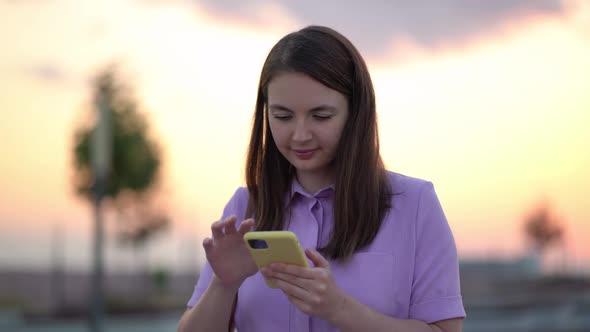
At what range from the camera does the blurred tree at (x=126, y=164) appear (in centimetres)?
2675

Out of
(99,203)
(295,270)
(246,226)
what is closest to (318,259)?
(295,270)

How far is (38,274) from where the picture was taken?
100ft

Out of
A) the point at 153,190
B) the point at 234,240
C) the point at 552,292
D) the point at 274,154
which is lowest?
the point at 552,292

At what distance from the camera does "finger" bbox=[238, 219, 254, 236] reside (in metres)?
2.47

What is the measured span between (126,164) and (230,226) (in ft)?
84.9

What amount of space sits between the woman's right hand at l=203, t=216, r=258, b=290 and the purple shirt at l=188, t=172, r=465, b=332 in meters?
0.11

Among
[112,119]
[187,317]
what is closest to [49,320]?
[112,119]

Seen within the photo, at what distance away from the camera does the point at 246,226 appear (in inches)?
98.0

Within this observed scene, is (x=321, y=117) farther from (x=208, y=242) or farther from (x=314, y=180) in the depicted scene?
(x=208, y=242)

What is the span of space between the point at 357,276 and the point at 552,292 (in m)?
37.4

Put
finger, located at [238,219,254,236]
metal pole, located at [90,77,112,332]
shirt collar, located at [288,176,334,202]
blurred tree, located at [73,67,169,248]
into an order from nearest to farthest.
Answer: finger, located at [238,219,254,236] < shirt collar, located at [288,176,334,202] < metal pole, located at [90,77,112,332] < blurred tree, located at [73,67,169,248]

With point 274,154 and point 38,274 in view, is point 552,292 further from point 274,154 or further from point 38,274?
point 274,154

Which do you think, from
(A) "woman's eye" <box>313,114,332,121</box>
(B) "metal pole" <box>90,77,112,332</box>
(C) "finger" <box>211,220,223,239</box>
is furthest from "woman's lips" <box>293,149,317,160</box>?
(B) "metal pole" <box>90,77,112,332</box>

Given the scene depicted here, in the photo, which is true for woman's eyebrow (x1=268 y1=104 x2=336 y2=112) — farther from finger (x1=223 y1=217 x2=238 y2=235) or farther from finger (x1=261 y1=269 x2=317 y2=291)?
finger (x1=261 y1=269 x2=317 y2=291)
